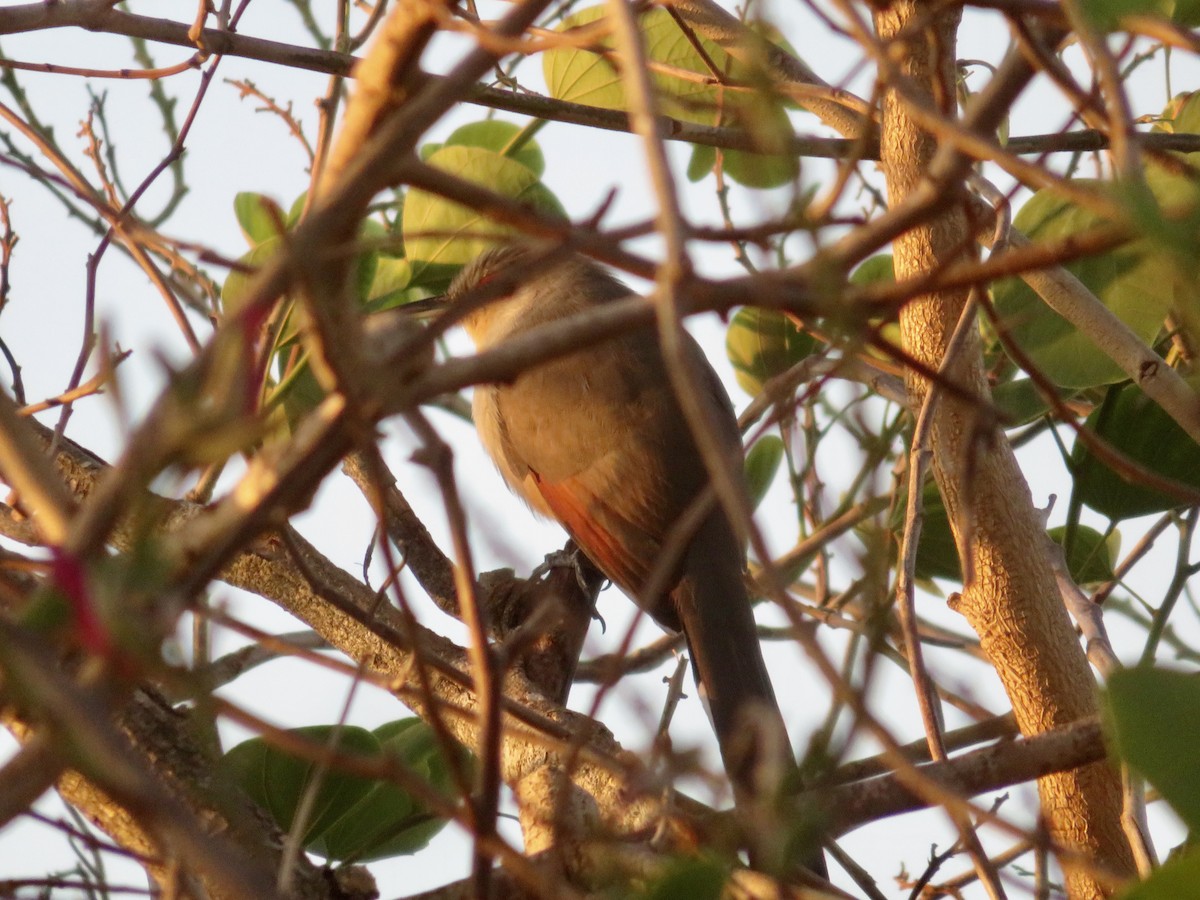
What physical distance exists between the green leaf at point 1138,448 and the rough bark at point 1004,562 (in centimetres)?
35

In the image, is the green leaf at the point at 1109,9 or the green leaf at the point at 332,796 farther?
the green leaf at the point at 332,796

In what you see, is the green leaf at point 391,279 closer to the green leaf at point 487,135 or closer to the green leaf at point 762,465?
the green leaf at point 487,135

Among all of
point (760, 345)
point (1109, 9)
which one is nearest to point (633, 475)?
point (760, 345)

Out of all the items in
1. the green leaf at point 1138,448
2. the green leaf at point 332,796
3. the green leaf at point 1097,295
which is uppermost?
the green leaf at point 1097,295

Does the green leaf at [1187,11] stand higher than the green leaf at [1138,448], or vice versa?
the green leaf at [1187,11]

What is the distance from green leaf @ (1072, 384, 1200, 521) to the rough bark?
35 cm

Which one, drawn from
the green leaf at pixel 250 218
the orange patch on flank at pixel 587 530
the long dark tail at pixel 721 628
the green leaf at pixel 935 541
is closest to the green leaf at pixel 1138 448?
the green leaf at pixel 935 541

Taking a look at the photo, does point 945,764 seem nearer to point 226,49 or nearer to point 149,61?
point 226,49

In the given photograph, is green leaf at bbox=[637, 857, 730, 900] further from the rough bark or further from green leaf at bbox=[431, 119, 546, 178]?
green leaf at bbox=[431, 119, 546, 178]

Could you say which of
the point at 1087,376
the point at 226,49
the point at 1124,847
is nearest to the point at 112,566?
the point at 226,49

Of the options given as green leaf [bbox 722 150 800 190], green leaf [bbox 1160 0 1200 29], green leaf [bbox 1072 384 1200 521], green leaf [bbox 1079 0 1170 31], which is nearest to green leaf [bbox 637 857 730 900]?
green leaf [bbox 722 150 800 190]

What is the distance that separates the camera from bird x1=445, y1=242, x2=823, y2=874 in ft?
12.0

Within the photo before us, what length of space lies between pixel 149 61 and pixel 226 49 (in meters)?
1.31

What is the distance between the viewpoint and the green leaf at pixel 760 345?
3.35 m
